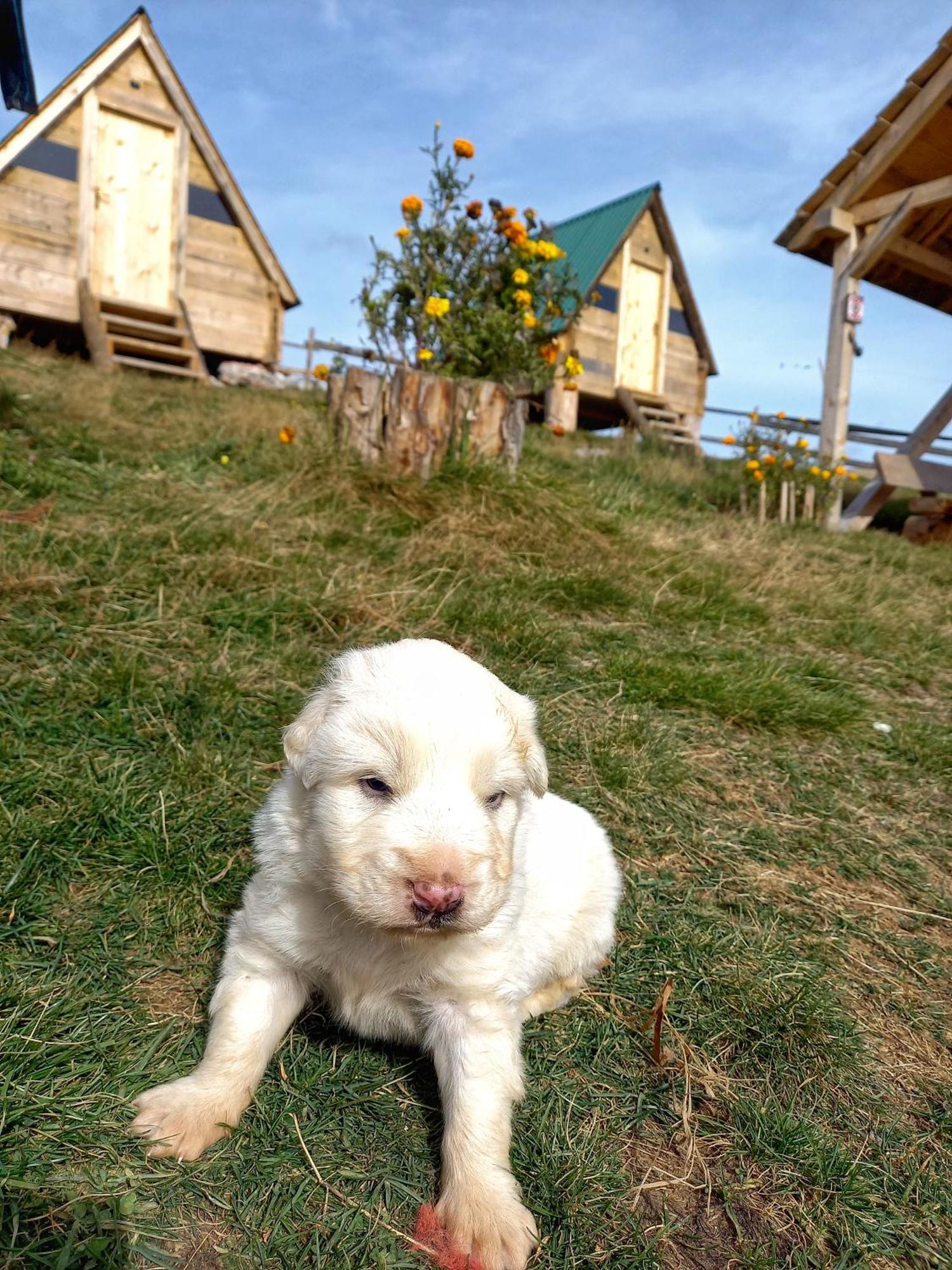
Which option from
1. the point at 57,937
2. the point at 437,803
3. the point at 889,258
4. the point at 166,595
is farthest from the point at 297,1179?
the point at 889,258

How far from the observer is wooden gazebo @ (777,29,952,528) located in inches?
340

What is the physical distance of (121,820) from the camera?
2.58 m

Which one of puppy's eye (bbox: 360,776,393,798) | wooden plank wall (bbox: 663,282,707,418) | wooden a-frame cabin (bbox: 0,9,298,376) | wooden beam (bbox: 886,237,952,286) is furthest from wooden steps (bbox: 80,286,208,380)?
puppy's eye (bbox: 360,776,393,798)

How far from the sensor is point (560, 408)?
631 inches

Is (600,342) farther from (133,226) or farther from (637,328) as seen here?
(133,226)

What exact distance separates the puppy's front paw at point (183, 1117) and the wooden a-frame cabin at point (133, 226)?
12.1 metres

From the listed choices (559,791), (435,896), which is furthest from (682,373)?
(435,896)

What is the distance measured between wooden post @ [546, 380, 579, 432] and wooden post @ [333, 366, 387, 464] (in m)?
10.1

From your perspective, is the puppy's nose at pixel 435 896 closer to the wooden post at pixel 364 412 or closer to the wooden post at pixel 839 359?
the wooden post at pixel 364 412

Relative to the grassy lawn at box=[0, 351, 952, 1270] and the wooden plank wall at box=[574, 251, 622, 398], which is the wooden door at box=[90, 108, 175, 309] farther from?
the grassy lawn at box=[0, 351, 952, 1270]

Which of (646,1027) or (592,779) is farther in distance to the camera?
(592,779)

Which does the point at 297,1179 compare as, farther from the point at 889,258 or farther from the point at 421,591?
the point at 889,258

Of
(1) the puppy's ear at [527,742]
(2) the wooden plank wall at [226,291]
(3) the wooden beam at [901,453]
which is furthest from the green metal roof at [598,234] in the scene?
(1) the puppy's ear at [527,742]

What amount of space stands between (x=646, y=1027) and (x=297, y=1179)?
0.96m
